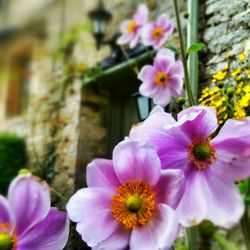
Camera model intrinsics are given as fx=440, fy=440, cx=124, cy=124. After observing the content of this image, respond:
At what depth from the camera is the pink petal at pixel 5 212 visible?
59.6 inches

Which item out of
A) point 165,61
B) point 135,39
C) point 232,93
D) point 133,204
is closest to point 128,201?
point 133,204

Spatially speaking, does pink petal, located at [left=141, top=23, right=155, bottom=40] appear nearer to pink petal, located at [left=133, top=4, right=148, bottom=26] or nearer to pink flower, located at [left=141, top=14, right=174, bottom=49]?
pink flower, located at [left=141, top=14, right=174, bottom=49]

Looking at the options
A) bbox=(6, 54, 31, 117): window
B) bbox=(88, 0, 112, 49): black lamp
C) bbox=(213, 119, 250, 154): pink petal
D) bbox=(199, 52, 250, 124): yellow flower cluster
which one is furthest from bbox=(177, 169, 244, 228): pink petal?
bbox=(6, 54, 31, 117): window

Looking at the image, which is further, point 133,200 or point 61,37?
point 61,37

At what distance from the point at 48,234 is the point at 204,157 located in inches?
24.8

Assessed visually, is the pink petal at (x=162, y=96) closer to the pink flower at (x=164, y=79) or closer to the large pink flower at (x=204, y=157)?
the pink flower at (x=164, y=79)

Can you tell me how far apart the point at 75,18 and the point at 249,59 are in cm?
282

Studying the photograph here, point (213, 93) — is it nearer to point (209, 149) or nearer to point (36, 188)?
point (209, 149)

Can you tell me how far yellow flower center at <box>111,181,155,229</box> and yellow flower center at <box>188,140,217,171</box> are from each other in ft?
0.66

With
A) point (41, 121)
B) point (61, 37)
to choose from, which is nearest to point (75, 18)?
point (61, 37)

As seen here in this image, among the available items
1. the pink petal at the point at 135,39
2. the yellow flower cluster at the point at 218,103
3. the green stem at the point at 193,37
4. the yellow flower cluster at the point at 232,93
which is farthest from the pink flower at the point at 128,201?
the pink petal at the point at 135,39

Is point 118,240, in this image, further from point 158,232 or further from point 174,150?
point 174,150

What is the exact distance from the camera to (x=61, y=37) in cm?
509

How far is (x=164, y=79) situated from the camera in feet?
8.82
